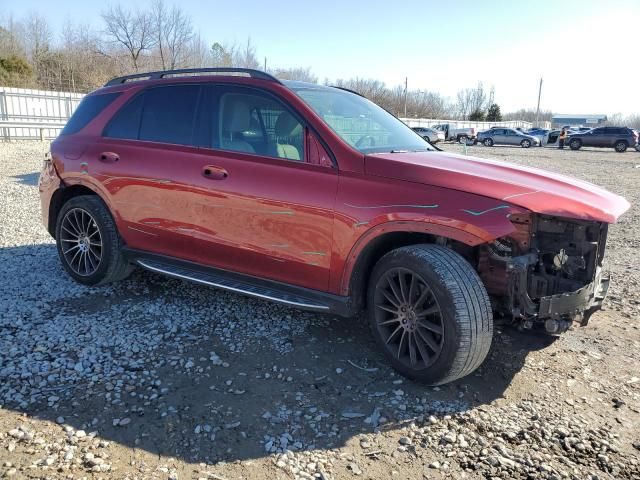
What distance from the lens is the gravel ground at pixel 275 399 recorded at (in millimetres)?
2492

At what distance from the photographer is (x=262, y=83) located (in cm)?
381

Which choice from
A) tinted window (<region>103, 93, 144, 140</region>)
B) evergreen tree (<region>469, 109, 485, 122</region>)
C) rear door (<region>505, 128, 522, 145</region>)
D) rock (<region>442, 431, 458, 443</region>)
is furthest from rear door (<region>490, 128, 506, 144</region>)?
rock (<region>442, 431, 458, 443</region>)

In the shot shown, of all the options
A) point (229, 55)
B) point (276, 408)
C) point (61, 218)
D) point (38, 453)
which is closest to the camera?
point (38, 453)

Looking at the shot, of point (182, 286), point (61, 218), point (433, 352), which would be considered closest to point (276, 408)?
point (433, 352)

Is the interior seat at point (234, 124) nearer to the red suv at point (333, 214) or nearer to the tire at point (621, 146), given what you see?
the red suv at point (333, 214)

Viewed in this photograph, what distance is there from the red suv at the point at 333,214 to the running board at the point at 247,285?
0.04 ft

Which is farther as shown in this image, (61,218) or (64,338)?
(61,218)

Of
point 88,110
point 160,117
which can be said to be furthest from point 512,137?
point 160,117

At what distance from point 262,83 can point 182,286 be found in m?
2.10

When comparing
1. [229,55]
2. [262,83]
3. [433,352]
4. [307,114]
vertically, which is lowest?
[433,352]

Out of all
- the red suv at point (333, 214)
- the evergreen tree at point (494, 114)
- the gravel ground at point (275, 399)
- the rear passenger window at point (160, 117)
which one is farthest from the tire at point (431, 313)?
the evergreen tree at point (494, 114)

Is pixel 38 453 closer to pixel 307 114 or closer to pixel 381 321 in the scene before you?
pixel 381 321

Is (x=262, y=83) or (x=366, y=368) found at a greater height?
(x=262, y=83)

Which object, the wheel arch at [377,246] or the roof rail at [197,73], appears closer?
the wheel arch at [377,246]
